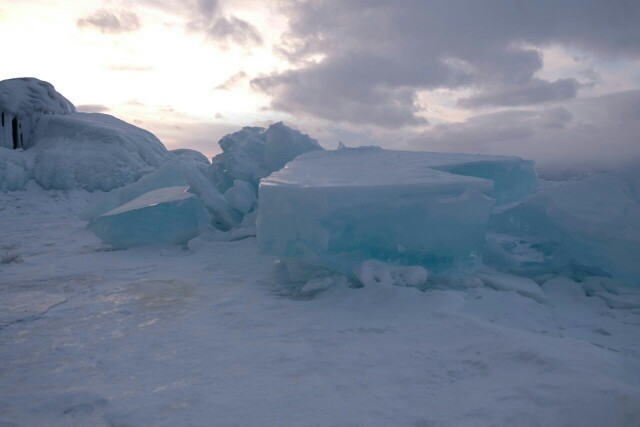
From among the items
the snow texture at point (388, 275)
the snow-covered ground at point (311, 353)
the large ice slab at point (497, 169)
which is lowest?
the snow-covered ground at point (311, 353)

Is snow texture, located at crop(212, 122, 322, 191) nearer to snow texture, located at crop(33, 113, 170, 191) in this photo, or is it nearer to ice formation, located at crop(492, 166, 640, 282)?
ice formation, located at crop(492, 166, 640, 282)

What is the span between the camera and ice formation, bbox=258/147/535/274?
4.41 metres

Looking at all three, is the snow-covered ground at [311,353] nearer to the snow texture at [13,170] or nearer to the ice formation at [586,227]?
the ice formation at [586,227]

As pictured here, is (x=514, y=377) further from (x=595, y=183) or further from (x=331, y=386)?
(x=595, y=183)

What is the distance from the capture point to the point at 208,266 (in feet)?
18.5

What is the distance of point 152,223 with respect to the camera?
22.8 feet

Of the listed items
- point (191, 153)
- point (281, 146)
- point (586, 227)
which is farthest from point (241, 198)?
point (191, 153)

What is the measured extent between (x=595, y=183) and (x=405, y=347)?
3.95 metres

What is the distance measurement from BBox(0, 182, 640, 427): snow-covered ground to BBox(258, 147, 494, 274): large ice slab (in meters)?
0.37

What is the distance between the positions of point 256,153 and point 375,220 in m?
5.11

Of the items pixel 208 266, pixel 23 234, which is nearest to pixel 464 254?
pixel 208 266

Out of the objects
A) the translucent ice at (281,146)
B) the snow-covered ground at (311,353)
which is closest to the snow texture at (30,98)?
the translucent ice at (281,146)

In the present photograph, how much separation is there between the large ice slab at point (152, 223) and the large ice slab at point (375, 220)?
2.76 m

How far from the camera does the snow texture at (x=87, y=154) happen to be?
1334 cm
